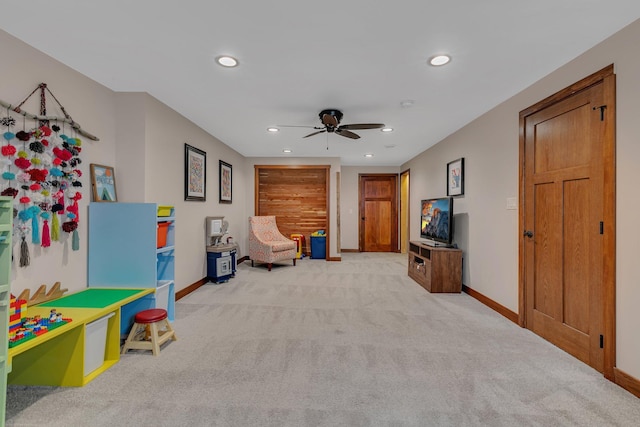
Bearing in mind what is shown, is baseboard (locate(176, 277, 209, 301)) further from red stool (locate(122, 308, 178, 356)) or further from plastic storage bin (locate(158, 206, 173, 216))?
red stool (locate(122, 308, 178, 356))

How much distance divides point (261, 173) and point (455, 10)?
5.67 metres

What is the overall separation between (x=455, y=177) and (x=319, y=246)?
325cm

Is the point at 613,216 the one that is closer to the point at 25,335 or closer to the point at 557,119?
the point at 557,119

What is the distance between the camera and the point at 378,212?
308 inches

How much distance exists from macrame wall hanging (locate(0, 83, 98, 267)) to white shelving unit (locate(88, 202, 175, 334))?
0.17m

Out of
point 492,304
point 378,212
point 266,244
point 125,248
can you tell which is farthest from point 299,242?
point 125,248

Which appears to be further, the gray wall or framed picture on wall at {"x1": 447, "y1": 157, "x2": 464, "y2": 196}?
framed picture on wall at {"x1": 447, "y1": 157, "x2": 464, "y2": 196}

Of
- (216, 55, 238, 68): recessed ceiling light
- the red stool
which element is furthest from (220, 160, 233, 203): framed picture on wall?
the red stool

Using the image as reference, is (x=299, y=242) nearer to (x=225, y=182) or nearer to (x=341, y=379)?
(x=225, y=182)

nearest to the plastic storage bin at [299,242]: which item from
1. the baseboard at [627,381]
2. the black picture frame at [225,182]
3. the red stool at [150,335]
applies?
the black picture frame at [225,182]

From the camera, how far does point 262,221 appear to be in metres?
5.93

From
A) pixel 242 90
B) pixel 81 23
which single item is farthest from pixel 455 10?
pixel 81 23

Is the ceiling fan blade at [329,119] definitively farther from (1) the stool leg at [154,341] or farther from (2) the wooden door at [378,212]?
(2) the wooden door at [378,212]

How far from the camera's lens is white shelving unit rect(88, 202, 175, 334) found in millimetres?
2576
